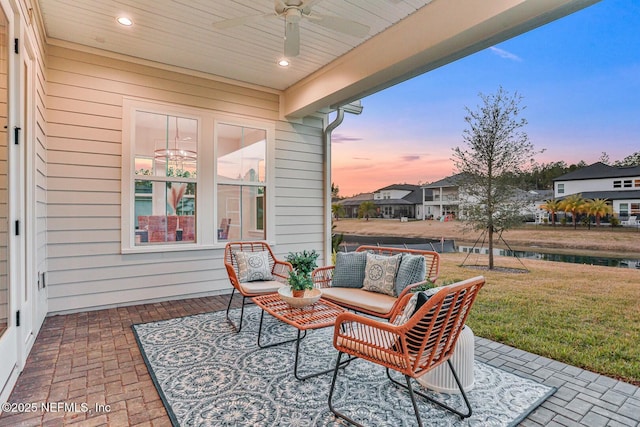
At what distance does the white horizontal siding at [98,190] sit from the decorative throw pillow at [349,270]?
2.17 m

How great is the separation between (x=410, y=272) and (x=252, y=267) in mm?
1848

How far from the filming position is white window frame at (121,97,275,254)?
4.32 m

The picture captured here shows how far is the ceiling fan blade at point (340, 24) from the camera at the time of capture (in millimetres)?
2756

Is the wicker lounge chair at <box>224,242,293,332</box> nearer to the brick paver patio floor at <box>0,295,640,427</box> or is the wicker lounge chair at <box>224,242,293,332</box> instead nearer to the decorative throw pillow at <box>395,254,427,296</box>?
the brick paver patio floor at <box>0,295,640,427</box>

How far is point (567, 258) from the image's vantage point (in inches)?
163

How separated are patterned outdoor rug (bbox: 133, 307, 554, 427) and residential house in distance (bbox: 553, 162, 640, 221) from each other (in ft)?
7.60

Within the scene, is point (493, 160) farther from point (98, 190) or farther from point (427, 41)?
point (98, 190)

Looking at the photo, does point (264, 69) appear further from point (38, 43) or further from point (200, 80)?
point (38, 43)

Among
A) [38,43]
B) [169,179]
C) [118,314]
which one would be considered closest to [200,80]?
[169,179]

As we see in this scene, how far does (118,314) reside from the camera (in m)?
4.03

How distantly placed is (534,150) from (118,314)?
19.1ft

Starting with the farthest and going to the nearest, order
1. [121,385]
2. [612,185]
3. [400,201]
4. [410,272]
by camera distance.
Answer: [400,201], [612,185], [410,272], [121,385]

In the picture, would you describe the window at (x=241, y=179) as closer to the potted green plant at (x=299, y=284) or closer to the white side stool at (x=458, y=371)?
the potted green plant at (x=299, y=284)

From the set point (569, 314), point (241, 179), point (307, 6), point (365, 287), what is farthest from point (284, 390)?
point (241, 179)
